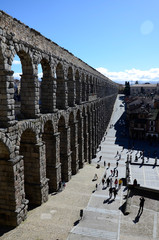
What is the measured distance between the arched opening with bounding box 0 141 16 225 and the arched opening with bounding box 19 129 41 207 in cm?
404

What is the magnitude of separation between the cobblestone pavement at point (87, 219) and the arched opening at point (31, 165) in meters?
1.41

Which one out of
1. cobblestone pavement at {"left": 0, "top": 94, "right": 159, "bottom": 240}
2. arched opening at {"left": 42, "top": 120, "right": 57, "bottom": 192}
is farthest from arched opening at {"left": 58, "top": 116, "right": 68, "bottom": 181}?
arched opening at {"left": 42, "top": 120, "right": 57, "bottom": 192}

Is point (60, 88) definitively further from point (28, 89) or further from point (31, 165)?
point (31, 165)

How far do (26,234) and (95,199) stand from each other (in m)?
10.5

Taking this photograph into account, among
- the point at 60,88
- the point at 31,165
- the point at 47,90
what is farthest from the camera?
the point at 60,88

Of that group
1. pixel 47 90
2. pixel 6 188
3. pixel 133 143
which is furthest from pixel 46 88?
pixel 133 143

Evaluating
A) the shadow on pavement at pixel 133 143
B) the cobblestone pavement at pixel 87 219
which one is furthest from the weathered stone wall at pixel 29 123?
→ the shadow on pavement at pixel 133 143

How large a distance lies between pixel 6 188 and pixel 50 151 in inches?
348

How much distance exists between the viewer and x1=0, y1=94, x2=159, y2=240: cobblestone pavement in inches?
688

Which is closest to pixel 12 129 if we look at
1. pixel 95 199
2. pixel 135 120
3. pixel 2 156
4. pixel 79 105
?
pixel 2 156

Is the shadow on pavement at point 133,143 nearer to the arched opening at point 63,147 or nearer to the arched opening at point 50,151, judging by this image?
the arched opening at point 63,147

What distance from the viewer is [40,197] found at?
70.8ft

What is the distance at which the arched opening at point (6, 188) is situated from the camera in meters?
16.5

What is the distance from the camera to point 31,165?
69.7ft
